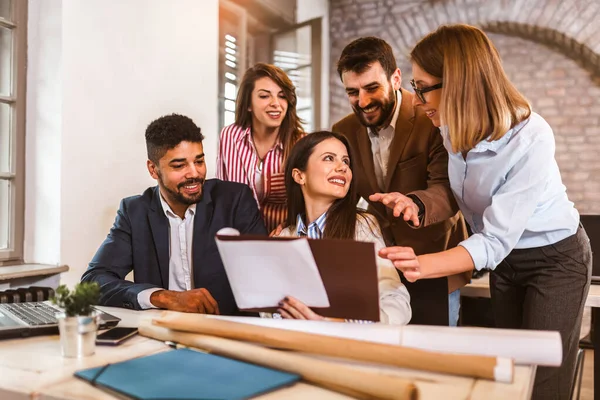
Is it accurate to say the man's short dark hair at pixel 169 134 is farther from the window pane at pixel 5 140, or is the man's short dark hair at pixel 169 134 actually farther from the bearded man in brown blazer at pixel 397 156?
the window pane at pixel 5 140

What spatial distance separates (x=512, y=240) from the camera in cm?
146

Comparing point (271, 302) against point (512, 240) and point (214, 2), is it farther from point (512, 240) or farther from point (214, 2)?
point (214, 2)

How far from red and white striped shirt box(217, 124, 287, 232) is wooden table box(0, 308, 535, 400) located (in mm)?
1201

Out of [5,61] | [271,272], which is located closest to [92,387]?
[271,272]

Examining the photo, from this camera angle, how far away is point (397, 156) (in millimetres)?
2016

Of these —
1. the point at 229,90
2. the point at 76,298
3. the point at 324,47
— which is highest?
the point at 324,47

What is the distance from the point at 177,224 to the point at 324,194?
51 centimetres

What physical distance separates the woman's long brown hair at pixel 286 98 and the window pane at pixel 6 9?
1140mm

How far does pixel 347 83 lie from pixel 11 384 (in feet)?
4.93

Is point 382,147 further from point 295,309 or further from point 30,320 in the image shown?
point 30,320

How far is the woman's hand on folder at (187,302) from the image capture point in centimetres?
153

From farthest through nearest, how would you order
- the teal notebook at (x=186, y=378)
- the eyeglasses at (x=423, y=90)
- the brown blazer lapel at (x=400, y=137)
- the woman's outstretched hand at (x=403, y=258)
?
the brown blazer lapel at (x=400, y=137), the eyeglasses at (x=423, y=90), the woman's outstretched hand at (x=403, y=258), the teal notebook at (x=186, y=378)

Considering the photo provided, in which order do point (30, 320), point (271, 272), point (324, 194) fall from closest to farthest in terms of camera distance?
point (271, 272), point (30, 320), point (324, 194)

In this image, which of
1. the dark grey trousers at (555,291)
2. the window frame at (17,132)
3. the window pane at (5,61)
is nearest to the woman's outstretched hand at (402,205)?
the dark grey trousers at (555,291)
